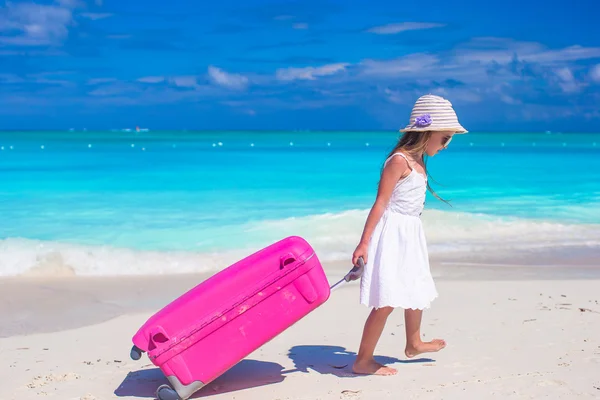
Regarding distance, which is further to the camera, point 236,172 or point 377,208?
point 236,172

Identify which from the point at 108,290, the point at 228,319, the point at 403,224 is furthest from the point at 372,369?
the point at 108,290

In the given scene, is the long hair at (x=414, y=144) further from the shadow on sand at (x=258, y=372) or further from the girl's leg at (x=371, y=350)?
the shadow on sand at (x=258, y=372)

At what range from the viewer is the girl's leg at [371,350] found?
12.0 ft

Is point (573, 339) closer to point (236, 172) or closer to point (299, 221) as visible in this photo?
point (299, 221)

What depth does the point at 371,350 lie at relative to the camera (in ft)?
12.1

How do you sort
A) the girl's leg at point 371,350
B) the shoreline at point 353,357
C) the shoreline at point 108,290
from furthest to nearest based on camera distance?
the shoreline at point 108,290
the girl's leg at point 371,350
the shoreline at point 353,357

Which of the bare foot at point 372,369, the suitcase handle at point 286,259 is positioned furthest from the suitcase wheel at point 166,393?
the bare foot at point 372,369

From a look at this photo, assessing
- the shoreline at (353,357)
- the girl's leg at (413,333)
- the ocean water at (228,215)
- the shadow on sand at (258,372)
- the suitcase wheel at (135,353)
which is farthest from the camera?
the ocean water at (228,215)

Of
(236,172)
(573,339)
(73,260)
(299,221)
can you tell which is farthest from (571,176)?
(573,339)

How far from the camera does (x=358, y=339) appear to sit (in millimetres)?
4469

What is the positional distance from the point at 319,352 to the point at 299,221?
7608 mm

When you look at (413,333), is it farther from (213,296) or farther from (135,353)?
(135,353)

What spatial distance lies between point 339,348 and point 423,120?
1.48 meters

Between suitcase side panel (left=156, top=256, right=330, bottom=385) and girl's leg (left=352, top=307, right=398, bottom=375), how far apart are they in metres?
0.49
